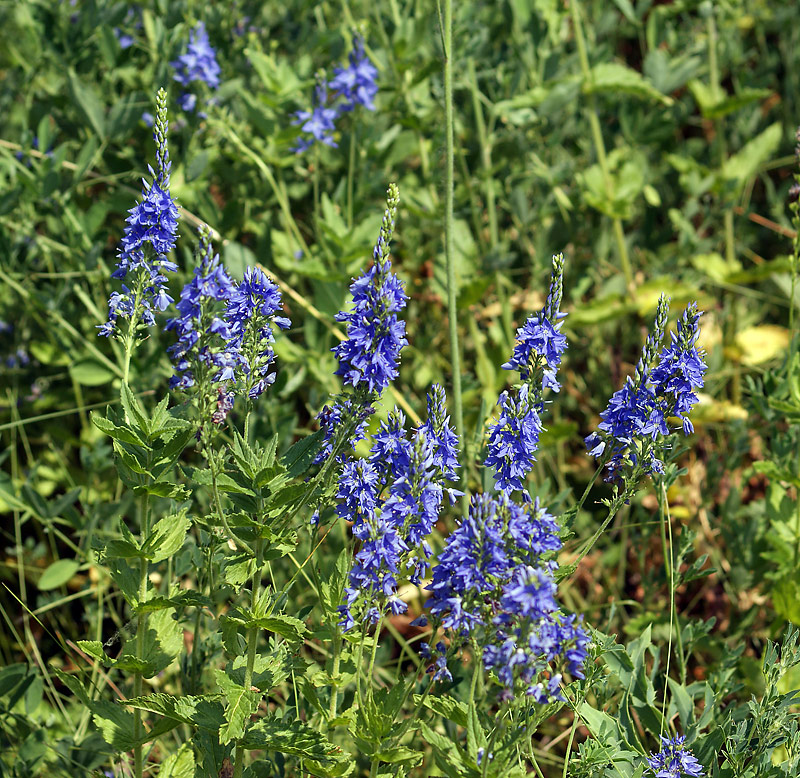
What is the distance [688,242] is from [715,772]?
273cm

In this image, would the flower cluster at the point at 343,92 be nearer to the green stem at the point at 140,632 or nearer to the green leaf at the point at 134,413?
the green leaf at the point at 134,413

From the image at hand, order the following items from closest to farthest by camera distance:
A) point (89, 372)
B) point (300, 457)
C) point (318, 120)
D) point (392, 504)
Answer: point (392, 504)
point (300, 457)
point (89, 372)
point (318, 120)

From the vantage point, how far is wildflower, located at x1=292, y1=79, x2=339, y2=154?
3.60 meters

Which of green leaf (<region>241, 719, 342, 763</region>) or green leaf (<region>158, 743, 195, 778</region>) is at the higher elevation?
green leaf (<region>241, 719, 342, 763</region>)

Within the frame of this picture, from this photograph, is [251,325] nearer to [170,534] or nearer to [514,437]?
[170,534]

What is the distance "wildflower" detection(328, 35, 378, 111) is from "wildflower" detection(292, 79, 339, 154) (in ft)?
0.21

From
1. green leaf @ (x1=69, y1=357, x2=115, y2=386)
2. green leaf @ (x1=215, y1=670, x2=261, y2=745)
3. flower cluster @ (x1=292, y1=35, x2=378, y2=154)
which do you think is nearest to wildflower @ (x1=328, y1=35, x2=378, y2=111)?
flower cluster @ (x1=292, y1=35, x2=378, y2=154)

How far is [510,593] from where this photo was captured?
167cm

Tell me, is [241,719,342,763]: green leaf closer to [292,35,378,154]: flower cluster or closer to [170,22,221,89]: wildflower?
[292,35,378,154]: flower cluster

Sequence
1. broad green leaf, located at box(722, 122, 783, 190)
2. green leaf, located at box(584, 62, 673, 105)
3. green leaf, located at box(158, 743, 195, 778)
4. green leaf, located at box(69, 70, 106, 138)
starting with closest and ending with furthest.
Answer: green leaf, located at box(158, 743, 195, 778) → green leaf, located at box(69, 70, 106, 138) → green leaf, located at box(584, 62, 673, 105) → broad green leaf, located at box(722, 122, 783, 190)

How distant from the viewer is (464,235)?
4.11 meters

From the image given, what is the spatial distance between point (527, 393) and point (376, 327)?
0.36m

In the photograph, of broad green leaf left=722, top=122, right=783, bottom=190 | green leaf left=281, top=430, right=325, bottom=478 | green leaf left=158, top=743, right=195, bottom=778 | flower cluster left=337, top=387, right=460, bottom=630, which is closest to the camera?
flower cluster left=337, top=387, right=460, bottom=630

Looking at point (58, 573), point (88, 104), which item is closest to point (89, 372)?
point (58, 573)
